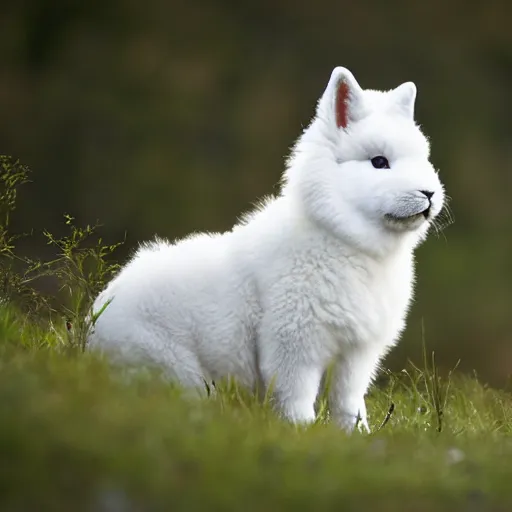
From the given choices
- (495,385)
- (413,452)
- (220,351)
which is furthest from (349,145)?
(495,385)

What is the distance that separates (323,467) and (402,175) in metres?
2.23

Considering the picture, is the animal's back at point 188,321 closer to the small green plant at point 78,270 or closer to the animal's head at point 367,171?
the small green plant at point 78,270

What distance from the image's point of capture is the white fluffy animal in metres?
5.72

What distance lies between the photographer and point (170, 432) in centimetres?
400

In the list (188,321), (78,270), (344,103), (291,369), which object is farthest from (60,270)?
(344,103)

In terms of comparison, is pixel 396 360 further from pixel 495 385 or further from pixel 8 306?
pixel 8 306

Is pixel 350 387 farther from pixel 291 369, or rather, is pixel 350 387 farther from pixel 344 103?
pixel 344 103

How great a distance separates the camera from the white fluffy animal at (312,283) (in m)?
5.72

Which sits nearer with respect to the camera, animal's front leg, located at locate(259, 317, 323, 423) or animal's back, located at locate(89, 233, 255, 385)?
animal's front leg, located at locate(259, 317, 323, 423)

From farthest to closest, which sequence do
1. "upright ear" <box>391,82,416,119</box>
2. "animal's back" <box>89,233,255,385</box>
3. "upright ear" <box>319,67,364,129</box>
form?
1. "upright ear" <box>391,82,416,119</box>
2. "upright ear" <box>319,67,364,129</box>
3. "animal's back" <box>89,233,255,385</box>

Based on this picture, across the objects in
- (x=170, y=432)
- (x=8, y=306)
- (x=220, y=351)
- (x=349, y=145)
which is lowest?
(x=8, y=306)

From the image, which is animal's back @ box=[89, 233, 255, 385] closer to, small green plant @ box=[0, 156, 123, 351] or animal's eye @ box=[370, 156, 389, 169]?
small green plant @ box=[0, 156, 123, 351]

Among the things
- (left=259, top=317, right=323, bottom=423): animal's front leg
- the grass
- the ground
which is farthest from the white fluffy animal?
the ground

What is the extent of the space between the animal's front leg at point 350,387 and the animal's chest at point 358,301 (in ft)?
0.41
